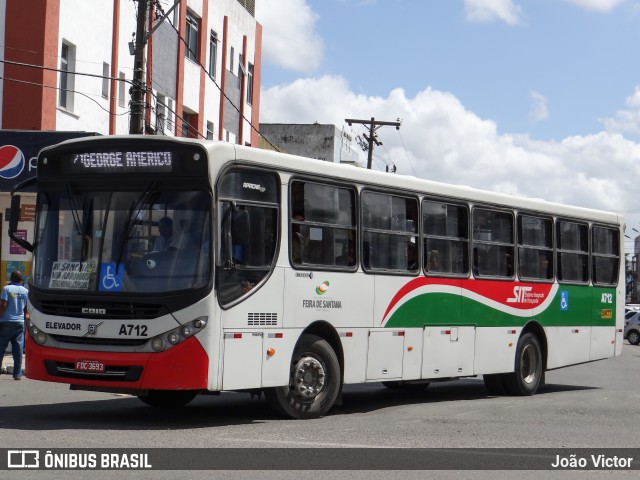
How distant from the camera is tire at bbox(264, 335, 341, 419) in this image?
13.7 metres

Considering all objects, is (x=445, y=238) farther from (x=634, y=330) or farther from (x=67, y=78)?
(x=634, y=330)

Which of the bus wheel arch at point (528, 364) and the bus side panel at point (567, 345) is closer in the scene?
the bus wheel arch at point (528, 364)

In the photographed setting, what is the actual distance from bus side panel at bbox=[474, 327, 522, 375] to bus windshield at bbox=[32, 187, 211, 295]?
20.9 ft

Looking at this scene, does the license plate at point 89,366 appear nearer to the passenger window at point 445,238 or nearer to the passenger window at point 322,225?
the passenger window at point 322,225

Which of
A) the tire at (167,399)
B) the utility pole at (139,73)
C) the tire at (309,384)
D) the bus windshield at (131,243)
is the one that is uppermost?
the utility pole at (139,73)

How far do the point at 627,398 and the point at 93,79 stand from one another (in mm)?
17018

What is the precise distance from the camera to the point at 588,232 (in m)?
20.8

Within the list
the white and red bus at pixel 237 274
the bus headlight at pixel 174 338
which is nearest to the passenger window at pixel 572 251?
the white and red bus at pixel 237 274

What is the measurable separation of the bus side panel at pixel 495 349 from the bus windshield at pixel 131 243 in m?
6.36

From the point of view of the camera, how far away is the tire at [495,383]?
62.4 ft

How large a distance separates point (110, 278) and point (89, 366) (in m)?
0.96

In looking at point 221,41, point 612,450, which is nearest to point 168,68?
point 221,41

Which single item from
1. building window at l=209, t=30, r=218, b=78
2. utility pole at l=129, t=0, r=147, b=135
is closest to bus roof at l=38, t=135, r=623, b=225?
utility pole at l=129, t=0, r=147, b=135

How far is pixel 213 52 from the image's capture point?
4134 cm
